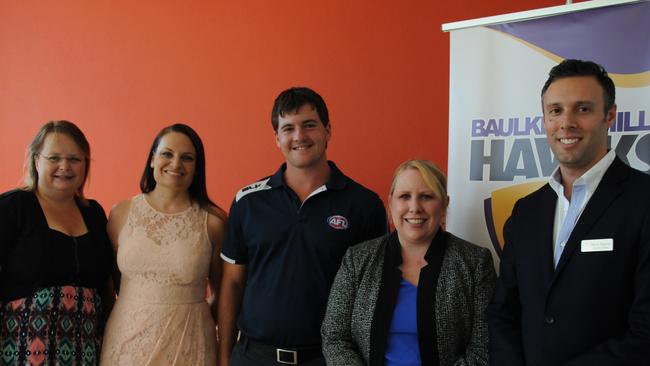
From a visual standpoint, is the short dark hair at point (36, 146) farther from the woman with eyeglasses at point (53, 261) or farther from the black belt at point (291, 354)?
the black belt at point (291, 354)

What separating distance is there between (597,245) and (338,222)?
0.96 m

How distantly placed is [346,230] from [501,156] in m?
0.75

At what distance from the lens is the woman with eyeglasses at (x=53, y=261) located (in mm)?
2068

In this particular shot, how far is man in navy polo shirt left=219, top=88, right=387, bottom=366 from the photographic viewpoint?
6.87 feet

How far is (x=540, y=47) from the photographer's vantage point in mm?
2266

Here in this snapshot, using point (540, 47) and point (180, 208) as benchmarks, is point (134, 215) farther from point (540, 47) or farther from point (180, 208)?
point (540, 47)

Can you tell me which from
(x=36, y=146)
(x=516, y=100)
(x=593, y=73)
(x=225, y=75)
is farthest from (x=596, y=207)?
(x=225, y=75)

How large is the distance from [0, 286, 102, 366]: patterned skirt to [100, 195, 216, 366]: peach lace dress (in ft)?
0.63

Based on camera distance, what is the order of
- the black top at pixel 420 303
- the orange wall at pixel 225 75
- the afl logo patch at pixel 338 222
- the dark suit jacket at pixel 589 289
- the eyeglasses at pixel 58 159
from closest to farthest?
the dark suit jacket at pixel 589 289 < the black top at pixel 420 303 < the afl logo patch at pixel 338 222 < the eyeglasses at pixel 58 159 < the orange wall at pixel 225 75

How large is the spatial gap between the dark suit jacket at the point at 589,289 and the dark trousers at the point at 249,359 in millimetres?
696

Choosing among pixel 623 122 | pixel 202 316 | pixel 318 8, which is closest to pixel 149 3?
pixel 318 8

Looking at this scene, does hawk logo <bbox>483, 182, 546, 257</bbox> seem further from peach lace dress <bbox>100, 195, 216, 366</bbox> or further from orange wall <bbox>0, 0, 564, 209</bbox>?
peach lace dress <bbox>100, 195, 216, 366</bbox>

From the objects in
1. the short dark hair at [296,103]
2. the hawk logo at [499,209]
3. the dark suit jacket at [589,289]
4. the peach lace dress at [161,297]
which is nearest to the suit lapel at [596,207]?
the dark suit jacket at [589,289]

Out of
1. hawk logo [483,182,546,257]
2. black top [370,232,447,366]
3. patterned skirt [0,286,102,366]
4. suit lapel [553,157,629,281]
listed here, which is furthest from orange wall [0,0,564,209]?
patterned skirt [0,286,102,366]
